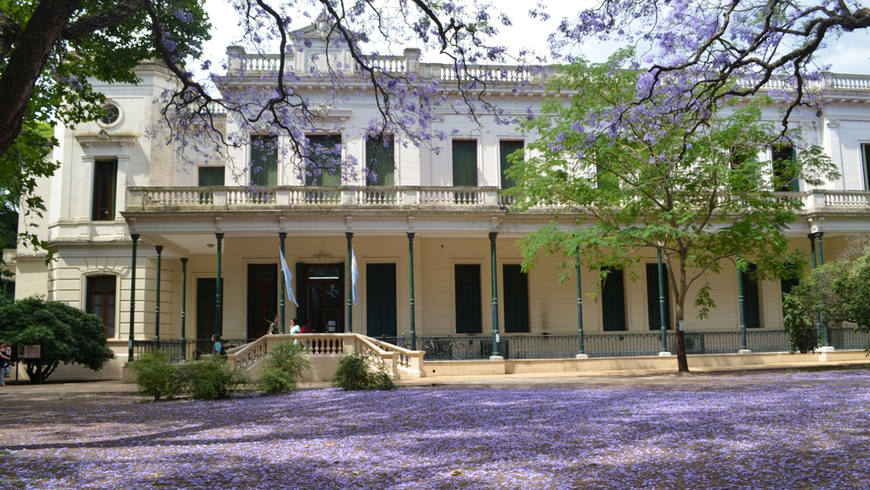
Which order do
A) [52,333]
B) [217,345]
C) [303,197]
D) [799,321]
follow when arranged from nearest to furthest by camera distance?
1. [217,345]
2. [52,333]
3. [799,321]
4. [303,197]

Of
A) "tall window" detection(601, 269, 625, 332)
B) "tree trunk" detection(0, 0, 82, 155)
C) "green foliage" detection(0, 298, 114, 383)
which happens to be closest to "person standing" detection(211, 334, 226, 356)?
"green foliage" detection(0, 298, 114, 383)

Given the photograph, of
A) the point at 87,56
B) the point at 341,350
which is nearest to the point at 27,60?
the point at 87,56

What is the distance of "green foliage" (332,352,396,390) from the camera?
15039 millimetres

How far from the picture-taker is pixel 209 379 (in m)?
13.4

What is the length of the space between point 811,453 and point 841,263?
14709 millimetres

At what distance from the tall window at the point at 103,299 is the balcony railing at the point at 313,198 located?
497 cm

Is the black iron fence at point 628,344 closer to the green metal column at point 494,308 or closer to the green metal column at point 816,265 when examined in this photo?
the green metal column at point 816,265

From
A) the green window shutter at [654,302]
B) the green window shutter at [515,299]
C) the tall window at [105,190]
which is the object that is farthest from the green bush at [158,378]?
the green window shutter at [654,302]

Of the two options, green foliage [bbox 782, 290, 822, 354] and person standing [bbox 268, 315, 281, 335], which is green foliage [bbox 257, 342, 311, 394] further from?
green foliage [bbox 782, 290, 822, 354]

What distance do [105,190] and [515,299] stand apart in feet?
51.1

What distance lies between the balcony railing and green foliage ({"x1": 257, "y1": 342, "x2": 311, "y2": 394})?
6826mm

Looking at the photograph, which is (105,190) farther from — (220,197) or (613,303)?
(613,303)

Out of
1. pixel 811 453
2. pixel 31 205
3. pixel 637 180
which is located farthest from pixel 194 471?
pixel 637 180

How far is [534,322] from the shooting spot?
82.4ft
